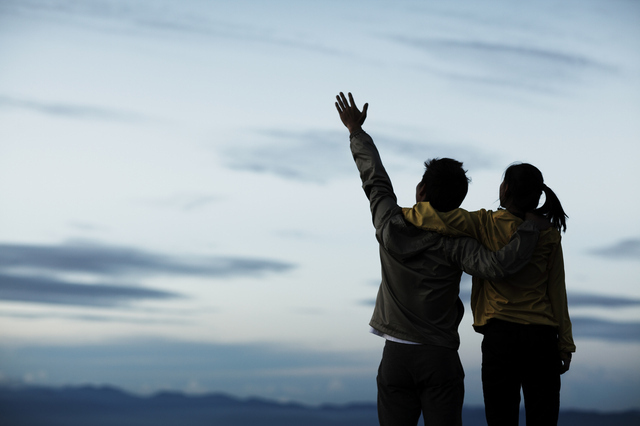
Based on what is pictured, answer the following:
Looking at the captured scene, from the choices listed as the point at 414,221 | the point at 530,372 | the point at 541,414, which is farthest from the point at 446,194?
the point at 541,414

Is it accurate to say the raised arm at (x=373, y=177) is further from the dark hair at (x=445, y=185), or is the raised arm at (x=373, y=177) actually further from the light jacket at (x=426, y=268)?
the dark hair at (x=445, y=185)

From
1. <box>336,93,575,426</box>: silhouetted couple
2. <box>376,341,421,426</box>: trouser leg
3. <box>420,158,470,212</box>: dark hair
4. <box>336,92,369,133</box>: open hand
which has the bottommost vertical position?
<box>376,341,421,426</box>: trouser leg

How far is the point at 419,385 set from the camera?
3.83m

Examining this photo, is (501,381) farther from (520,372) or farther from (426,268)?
(426,268)

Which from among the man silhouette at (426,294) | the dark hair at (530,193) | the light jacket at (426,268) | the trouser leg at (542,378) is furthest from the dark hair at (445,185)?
the trouser leg at (542,378)

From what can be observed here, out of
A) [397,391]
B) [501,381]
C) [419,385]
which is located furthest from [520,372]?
[397,391]

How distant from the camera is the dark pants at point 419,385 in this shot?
148 inches

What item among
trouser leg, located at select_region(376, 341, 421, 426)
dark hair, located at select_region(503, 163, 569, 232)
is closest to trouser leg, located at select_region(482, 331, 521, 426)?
trouser leg, located at select_region(376, 341, 421, 426)

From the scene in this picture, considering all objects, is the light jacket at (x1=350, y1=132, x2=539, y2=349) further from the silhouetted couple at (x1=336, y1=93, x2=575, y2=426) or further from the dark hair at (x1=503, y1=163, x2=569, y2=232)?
the dark hair at (x1=503, y1=163, x2=569, y2=232)

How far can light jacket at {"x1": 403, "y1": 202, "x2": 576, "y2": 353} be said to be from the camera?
12.5 ft

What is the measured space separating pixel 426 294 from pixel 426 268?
15 centimetres

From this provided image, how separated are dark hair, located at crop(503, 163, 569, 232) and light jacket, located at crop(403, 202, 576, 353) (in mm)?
124

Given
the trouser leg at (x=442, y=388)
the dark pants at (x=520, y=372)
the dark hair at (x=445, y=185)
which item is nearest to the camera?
the trouser leg at (x=442, y=388)

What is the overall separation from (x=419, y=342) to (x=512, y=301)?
0.66 meters
